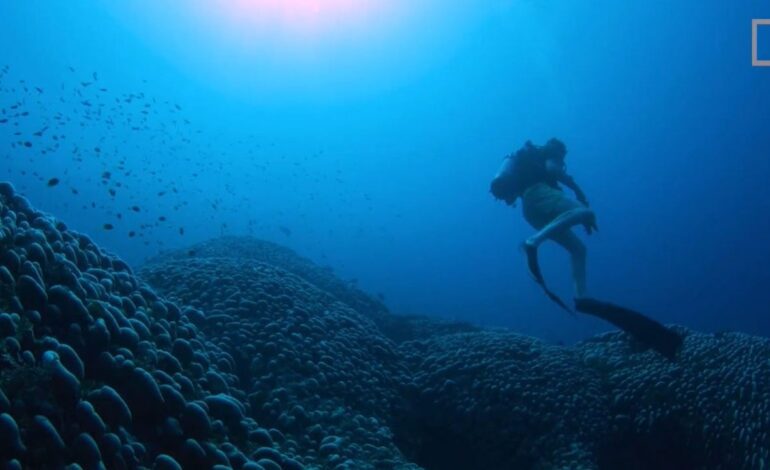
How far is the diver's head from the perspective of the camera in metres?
8.87

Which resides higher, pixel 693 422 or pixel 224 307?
pixel 224 307

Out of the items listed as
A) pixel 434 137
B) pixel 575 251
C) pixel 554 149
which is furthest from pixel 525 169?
pixel 434 137

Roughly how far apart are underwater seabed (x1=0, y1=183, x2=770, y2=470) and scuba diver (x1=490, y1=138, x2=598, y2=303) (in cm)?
163

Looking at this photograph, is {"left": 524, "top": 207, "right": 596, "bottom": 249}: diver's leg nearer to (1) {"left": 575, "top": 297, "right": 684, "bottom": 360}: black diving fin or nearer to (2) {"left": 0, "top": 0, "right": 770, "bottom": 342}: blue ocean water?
(1) {"left": 575, "top": 297, "right": 684, "bottom": 360}: black diving fin

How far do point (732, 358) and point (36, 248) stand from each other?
341 inches

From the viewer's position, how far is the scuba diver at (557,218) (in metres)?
6.77

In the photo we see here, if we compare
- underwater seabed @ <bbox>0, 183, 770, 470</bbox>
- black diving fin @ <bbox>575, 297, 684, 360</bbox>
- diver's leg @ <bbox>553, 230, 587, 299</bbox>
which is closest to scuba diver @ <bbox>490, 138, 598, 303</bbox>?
diver's leg @ <bbox>553, 230, 587, 299</bbox>

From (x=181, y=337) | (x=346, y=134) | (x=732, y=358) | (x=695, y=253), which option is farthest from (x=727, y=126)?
(x=181, y=337)

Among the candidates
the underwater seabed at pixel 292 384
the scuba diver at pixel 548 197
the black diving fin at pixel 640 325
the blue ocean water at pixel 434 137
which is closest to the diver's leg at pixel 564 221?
the scuba diver at pixel 548 197

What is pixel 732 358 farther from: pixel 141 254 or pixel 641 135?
pixel 641 135

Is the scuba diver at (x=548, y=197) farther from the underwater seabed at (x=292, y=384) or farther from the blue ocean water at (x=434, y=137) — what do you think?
the blue ocean water at (x=434, y=137)

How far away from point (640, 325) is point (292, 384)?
503 centimetres

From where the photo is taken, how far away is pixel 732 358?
22.4ft

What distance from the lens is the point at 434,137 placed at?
116m
